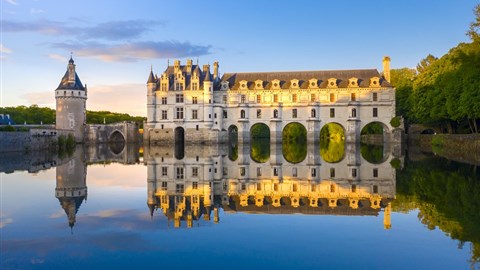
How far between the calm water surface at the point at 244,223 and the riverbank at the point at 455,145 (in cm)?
1379

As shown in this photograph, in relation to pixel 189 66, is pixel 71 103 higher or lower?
lower

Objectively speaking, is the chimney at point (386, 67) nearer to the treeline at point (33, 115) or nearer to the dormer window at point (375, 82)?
the dormer window at point (375, 82)

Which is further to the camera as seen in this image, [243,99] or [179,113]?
[179,113]

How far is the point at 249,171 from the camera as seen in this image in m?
22.8

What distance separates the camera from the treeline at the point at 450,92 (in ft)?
119

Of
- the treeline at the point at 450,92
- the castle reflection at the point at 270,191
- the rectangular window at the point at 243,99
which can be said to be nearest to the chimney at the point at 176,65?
the rectangular window at the point at 243,99

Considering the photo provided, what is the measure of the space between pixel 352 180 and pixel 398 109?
4728 centimetres

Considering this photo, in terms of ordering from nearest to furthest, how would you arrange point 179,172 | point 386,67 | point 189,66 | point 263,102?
point 179,172 → point 263,102 → point 386,67 → point 189,66

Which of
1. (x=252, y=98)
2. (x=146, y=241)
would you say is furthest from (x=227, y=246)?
(x=252, y=98)

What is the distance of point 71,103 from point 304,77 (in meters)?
31.5

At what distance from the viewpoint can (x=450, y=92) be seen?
40.4m

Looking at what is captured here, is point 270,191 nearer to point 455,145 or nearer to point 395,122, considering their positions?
point 455,145

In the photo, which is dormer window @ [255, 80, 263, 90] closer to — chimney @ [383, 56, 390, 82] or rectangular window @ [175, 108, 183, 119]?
rectangular window @ [175, 108, 183, 119]

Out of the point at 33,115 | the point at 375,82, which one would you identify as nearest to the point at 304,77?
the point at 375,82
